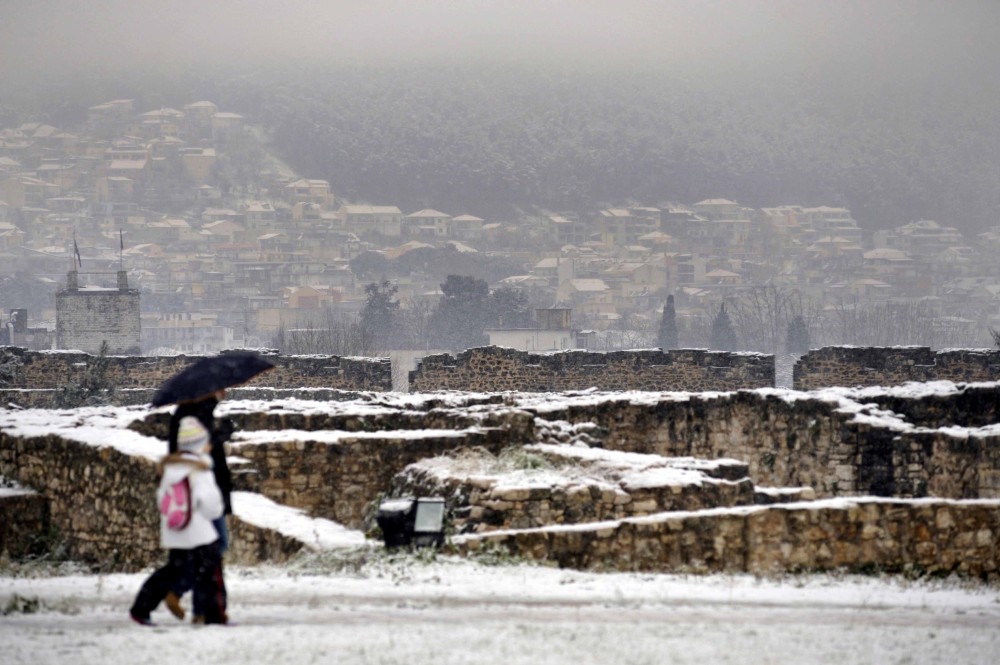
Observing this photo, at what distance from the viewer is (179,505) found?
33.9 ft

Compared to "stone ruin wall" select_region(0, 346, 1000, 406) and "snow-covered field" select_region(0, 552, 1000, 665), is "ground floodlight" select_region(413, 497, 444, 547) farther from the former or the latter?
"stone ruin wall" select_region(0, 346, 1000, 406)

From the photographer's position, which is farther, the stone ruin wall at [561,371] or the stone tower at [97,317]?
the stone tower at [97,317]

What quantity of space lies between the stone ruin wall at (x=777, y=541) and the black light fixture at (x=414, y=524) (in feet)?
0.72

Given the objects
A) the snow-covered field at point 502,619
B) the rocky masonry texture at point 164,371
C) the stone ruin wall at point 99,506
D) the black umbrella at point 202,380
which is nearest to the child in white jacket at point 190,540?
the snow-covered field at point 502,619

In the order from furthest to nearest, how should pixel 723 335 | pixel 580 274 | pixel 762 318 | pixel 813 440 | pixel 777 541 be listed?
pixel 580 274
pixel 762 318
pixel 723 335
pixel 813 440
pixel 777 541

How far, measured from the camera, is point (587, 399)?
859 inches

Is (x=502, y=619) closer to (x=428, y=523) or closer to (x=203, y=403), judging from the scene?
(x=203, y=403)

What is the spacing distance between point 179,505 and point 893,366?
77.3 ft

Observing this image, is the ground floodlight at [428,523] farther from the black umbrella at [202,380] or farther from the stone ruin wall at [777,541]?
the black umbrella at [202,380]

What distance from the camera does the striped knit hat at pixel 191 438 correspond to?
10.4 m

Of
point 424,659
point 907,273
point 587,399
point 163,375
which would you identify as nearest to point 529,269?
point 907,273

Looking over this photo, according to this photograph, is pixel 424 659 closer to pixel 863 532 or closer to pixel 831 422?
pixel 863 532

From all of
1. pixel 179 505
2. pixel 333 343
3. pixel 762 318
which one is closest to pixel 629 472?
pixel 179 505

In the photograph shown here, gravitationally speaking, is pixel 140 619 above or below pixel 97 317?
below
